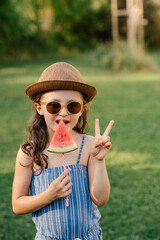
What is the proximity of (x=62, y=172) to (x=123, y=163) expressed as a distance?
→ 3.16 m

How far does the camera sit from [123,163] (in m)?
5.05

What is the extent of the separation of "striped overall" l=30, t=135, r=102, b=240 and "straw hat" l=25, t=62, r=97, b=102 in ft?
1.50

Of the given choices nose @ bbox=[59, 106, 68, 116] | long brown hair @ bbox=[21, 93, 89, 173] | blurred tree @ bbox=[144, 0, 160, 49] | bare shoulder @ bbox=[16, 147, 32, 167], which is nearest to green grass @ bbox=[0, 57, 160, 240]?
long brown hair @ bbox=[21, 93, 89, 173]

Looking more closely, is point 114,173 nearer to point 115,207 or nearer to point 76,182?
point 115,207

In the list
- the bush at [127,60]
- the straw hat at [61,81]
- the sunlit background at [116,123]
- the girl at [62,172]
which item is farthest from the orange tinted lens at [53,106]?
the bush at [127,60]

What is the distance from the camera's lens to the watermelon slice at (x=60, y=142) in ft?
6.22

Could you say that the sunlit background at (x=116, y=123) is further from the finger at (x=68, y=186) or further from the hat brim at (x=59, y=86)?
the finger at (x=68, y=186)

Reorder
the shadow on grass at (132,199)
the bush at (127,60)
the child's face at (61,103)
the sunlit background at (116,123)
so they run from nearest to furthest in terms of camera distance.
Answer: the child's face at (61,103)
the shadow on grass at (132,199)
the sunlit background at (116,123)
the bush at (127,60)

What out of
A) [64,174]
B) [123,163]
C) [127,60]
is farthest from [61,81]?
[127,60]

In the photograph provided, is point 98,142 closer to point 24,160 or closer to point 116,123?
point 24,160

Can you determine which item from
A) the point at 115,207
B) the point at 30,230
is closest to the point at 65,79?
the point at 30,230

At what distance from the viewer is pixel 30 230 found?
3.42m

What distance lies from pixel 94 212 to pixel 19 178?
0.53 m

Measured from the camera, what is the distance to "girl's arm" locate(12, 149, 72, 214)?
1.89m
